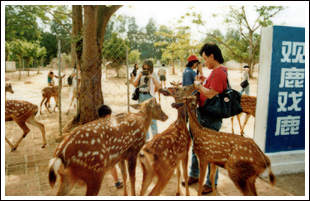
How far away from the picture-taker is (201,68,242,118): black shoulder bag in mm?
2967

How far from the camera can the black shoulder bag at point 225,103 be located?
2.97m

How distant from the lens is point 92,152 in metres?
2.50

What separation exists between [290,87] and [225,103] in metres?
1.92

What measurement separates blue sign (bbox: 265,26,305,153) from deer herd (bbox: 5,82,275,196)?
5.54ft

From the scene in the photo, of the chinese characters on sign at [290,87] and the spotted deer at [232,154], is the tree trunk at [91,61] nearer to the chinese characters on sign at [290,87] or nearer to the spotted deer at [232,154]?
the spotted deer at [232,154]

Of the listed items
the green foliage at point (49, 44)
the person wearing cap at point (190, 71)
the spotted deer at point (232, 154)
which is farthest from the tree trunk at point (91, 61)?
the green foliage at point (49, 44)

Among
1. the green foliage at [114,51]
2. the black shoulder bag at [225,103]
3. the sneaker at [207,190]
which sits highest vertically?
the green foliage at [114,51]

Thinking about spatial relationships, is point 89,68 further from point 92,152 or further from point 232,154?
point 232,154

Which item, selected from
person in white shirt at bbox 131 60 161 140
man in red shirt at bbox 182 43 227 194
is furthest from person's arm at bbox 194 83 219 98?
person in white shirt at bbox 131 60 161 140

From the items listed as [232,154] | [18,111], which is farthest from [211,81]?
[18,111]

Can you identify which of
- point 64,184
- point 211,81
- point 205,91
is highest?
point 211,81

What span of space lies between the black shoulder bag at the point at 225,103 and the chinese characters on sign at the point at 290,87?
63.5 inches

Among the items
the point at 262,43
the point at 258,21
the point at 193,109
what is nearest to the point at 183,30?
the point at 258,21

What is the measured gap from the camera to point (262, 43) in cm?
409
